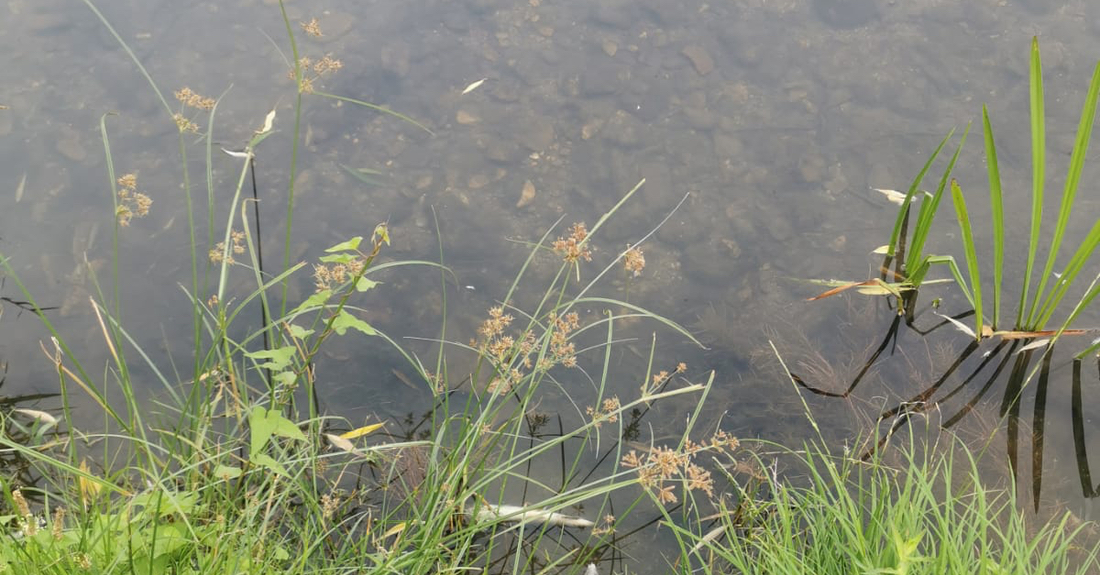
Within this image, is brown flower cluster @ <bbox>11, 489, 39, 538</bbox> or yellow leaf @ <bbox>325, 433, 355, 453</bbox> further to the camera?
yellow leaf @ <bbox>325, 433, 355, 453</bbox>

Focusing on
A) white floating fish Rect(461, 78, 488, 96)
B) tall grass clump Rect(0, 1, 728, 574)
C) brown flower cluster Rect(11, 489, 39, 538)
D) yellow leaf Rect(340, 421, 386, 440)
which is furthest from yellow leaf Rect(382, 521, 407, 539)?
white floating fish Rect(461, 78, 488, 96)

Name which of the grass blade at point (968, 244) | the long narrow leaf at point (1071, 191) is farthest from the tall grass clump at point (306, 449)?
the long narrow leaf at point (1071, 191)

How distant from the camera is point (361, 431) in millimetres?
2428

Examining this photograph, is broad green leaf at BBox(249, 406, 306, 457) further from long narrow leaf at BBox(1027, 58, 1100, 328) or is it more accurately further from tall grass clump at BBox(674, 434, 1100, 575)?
long narrow leaf at BBox(1027, 58, 1100, 328)

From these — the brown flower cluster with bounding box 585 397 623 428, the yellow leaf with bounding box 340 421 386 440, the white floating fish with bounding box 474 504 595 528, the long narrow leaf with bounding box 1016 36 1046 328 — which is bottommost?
the white floating fish with bounding box 474 504 595 528

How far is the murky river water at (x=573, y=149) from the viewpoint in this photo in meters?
2.67

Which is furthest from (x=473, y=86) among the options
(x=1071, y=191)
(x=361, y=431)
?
(x=1071, y=191)

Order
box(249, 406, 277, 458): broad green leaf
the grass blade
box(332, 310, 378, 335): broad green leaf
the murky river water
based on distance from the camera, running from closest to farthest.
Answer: box(249, 406, 277, 458): broad green leaf, box(332, 310, 378, 335): broad green leaf, the grass blade, the murky river water

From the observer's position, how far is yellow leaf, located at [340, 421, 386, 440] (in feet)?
Answer: 7.91

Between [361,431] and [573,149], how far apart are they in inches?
52.6

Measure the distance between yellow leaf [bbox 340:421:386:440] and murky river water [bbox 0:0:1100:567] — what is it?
0.05 meters

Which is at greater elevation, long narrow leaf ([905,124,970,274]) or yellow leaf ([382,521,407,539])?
long narrow leaf ([905,124,970,274])

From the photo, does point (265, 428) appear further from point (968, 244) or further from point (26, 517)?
point (968, 244)

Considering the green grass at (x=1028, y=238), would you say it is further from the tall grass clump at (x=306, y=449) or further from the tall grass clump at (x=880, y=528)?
the tall grass clump at (x=306, y=449)
